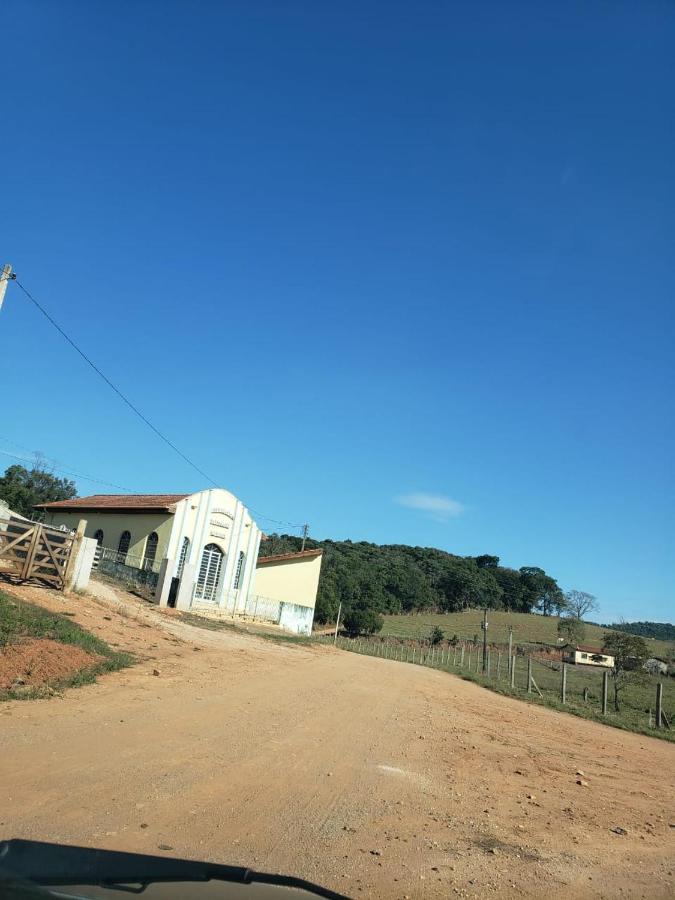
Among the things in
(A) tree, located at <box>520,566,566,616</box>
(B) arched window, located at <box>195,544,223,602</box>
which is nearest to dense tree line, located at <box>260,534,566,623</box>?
(A) tree, located at <box>520,566,566,616</box>

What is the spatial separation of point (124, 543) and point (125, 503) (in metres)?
3.49

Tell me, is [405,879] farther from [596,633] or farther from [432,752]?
[596,633]

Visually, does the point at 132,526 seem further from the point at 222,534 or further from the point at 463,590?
the point at 463,590

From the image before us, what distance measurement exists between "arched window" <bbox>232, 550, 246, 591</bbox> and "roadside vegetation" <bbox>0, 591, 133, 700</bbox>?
2544cm

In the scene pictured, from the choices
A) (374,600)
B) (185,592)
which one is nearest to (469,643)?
(374,600)

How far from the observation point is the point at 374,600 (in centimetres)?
7444

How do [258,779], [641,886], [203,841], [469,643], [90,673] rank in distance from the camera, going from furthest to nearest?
[469,643] → [90,673] → [258,779] → [641,886] → [203,841]

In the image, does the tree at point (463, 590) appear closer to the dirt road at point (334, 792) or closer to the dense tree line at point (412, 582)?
the dense tree line at point (412, 582)

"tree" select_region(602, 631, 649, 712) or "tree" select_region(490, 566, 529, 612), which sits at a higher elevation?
"tree" select_region(490, 566, 529, 612)

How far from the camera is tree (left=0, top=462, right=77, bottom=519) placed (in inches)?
2650

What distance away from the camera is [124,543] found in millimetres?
37688

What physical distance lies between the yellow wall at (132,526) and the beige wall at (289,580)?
33.4 ft

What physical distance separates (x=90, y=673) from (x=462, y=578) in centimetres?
10705

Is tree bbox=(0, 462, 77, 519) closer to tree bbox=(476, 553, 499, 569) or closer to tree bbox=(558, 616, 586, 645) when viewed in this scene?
tree bbox=(558, 616, 586, 645)
